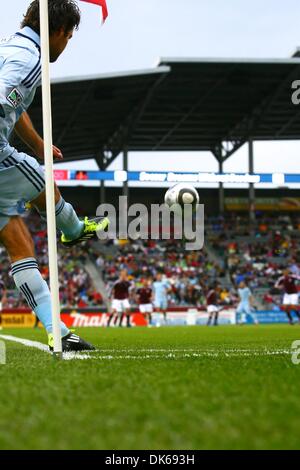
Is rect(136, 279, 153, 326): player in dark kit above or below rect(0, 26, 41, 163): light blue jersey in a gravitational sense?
below

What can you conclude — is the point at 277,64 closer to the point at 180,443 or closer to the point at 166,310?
the point at 166,310

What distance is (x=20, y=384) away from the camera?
3.17m

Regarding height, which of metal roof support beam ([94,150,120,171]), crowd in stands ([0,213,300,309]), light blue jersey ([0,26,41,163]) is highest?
metal roof support beam ([94,150,120,171])

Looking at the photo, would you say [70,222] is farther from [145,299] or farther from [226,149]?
[226,149]

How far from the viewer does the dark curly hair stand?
4.78m

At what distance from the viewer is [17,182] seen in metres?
4.98

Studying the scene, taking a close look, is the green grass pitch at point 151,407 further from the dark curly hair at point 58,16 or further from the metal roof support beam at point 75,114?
the metal roof support beam at point 75,114

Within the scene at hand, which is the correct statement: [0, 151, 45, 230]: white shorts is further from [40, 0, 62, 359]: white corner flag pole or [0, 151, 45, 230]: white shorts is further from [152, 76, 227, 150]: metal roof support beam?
[152, 76, 227, 150]: metal roof support beam

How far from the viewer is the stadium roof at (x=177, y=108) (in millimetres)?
29672

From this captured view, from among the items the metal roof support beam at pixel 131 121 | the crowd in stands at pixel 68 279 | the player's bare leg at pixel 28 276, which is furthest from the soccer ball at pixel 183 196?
the crowd in stands at pixel 68 279

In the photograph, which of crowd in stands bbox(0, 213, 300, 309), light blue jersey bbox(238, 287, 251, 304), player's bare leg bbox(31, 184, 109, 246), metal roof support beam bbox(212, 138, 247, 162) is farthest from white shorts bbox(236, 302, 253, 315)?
player's bare leg bbox(31, 184, 109, 246)

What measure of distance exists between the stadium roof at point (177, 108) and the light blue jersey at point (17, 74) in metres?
22.3

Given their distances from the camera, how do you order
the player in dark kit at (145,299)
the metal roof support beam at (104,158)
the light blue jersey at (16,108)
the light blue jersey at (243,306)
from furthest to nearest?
the metal roof support beam at (104,158)
the light blue jersey at (243,306)
the player in dark kit at (145,299)
the light blue jersey at (16,108)

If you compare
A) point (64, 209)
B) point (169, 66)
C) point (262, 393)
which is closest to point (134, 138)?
point (169, 66)
